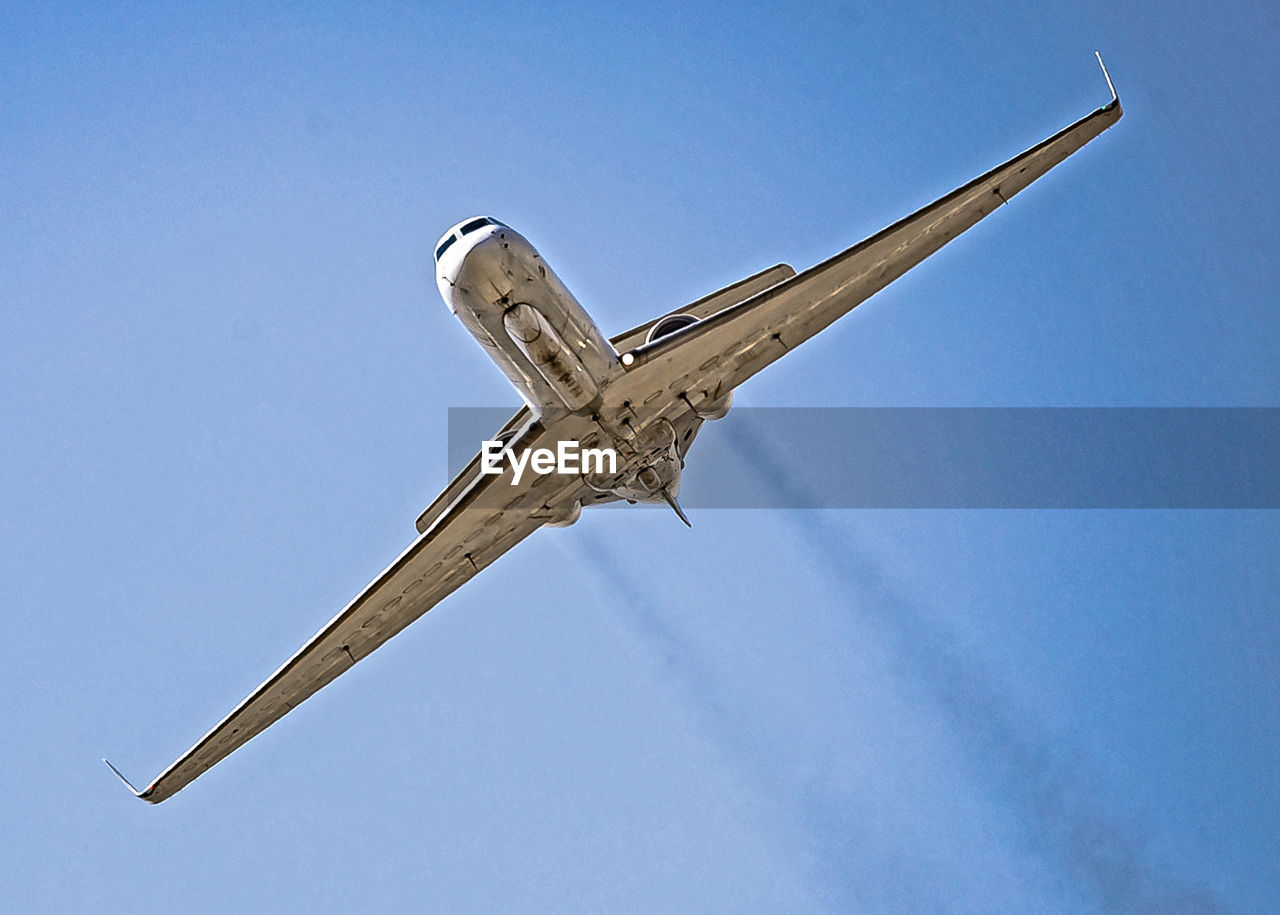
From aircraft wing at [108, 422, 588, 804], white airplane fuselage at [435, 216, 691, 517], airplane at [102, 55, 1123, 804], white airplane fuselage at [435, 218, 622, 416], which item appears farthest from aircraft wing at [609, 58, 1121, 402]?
aircraft wing at [108, 422, 588, 804]

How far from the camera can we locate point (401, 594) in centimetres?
4766

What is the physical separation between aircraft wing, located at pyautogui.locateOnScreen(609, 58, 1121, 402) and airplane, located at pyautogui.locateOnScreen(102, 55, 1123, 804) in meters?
0.05

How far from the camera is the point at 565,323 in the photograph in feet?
134

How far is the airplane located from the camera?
43312mm

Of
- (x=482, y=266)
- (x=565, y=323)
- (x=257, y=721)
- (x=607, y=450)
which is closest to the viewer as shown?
(x=482, y=266)

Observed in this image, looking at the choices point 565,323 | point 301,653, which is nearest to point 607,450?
point 565,323

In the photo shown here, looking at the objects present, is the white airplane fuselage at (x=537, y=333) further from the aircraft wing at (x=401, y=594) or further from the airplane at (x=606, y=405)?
the aircraft wing at (x=401, y=594)

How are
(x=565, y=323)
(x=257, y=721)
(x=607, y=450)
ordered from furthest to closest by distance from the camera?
(x=257, y=721) < (x=607, y=450) < (x=565, y=323)

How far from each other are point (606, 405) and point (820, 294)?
8.31 m

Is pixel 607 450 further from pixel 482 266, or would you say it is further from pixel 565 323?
pixel 482 266

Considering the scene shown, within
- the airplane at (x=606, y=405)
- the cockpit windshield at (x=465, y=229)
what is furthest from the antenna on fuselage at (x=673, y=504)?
the cockpit windshield at (x=465, y=229)

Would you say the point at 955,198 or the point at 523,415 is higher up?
the point at 523,415

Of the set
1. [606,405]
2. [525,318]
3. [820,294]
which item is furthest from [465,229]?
[820,294]

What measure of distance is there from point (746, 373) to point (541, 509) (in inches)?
328
